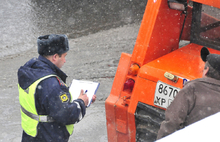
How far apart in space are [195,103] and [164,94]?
597mm

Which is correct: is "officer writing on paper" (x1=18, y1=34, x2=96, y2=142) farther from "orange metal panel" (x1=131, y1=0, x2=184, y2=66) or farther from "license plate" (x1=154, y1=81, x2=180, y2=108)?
"orange metal panel" (x1=131, y1=0, x2=184, y2=66)

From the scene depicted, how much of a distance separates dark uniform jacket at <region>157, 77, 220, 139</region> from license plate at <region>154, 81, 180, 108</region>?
488mm

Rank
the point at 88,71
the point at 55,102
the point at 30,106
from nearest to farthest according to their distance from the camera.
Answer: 1. the point at 55,102
2. the point at 30,106
3. the point at 88,71

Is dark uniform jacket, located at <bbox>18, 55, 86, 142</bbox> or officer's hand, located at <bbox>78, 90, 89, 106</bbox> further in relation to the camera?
officer's hand, located at <bbox>78, 90, 89, 106</bbox>

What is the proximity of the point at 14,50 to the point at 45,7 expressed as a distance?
8.78 ft

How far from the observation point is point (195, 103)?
6.21ft

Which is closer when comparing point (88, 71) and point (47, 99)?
point (47, 99)

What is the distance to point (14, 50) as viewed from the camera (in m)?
6.33

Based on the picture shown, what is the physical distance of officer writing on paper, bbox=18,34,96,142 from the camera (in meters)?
2.09

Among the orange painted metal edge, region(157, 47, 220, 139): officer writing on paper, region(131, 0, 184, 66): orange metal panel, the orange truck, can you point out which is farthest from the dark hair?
the orange painted metal edge

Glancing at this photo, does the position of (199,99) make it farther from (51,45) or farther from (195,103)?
(51,45)

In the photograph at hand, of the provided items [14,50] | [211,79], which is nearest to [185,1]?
[211,79]

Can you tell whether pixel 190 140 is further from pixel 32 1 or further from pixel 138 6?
pixel 32 1

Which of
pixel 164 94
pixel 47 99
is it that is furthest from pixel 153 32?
pixel 47 99
